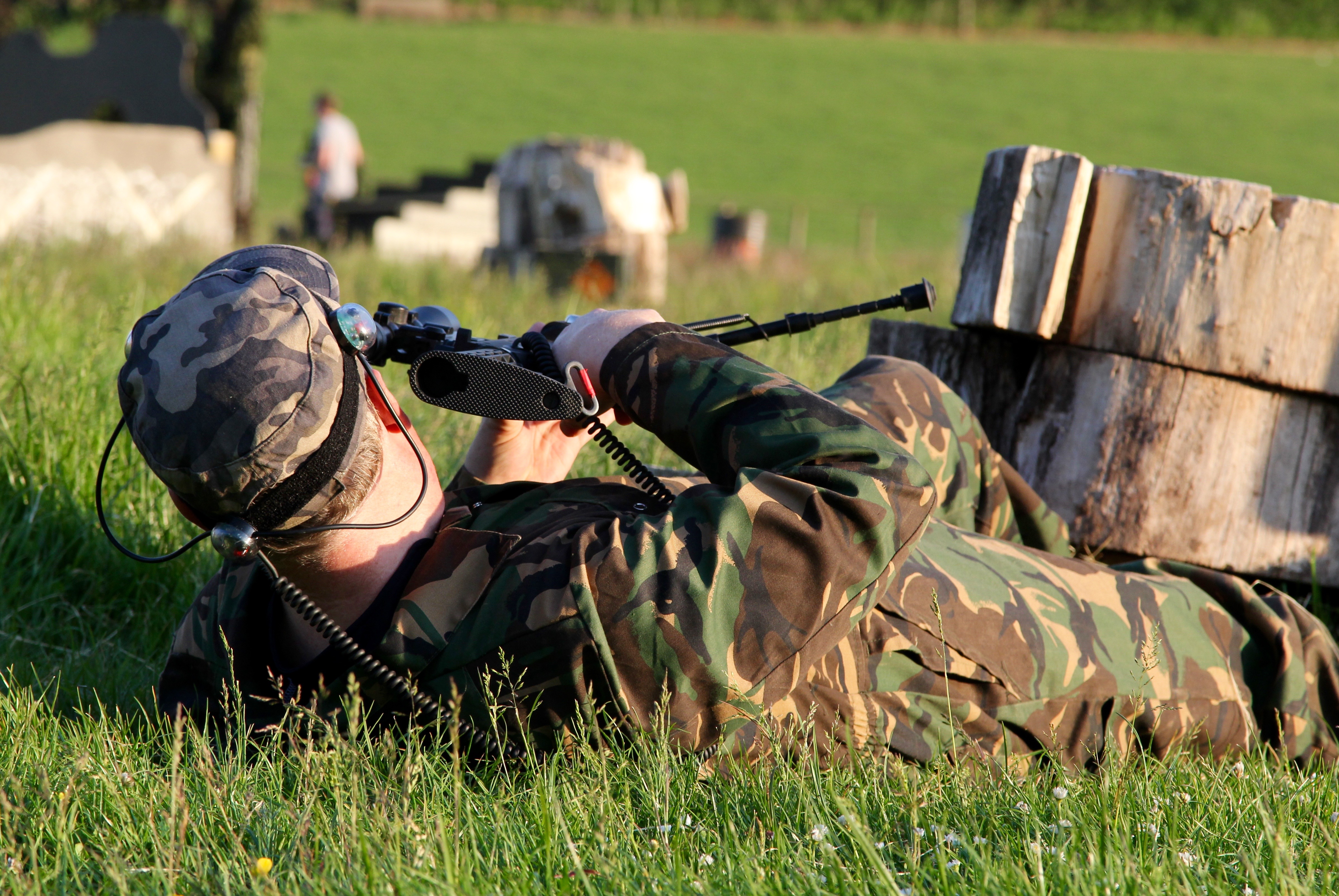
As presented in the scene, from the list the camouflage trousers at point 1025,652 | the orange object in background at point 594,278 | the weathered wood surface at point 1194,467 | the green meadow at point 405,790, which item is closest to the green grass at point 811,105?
the orange object in background at point 594,278

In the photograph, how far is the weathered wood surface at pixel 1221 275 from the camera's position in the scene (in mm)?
2701

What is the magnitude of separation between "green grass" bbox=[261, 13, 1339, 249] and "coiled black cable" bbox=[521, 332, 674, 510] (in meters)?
22.9

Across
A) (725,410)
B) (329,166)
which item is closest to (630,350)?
→ (725,410)

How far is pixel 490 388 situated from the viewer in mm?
1814

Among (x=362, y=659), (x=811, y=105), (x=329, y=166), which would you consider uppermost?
(x=811, y=105)

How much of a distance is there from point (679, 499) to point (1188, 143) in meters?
38.0

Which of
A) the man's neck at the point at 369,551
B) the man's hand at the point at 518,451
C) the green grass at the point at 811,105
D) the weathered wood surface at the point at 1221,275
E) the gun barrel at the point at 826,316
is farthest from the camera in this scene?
the green grass at the point at 811,105

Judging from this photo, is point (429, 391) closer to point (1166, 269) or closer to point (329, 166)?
point (1166, 269)

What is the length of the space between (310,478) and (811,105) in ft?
137

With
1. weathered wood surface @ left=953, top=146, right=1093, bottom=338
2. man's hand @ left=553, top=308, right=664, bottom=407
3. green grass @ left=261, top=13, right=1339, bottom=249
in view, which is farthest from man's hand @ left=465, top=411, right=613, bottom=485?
green grass @ left=261, top=13, right=1339, bottom=249

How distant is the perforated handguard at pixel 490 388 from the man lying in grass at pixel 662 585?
99mm

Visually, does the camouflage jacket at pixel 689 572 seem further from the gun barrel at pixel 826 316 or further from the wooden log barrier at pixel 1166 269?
the wooden log barrier at pixel 1166 269

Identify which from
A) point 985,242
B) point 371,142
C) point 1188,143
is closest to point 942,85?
point 1188,143

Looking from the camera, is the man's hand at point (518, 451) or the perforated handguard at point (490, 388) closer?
the perforated handguard at point (490, 388)
